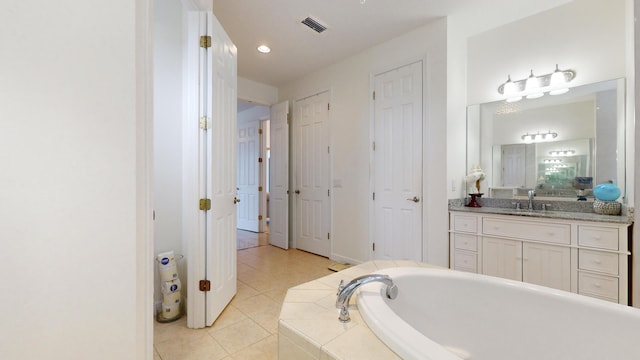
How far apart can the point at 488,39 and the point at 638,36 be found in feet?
8.20

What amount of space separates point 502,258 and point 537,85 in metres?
1.65

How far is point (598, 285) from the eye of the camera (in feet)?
6.00

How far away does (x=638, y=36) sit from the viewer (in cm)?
68

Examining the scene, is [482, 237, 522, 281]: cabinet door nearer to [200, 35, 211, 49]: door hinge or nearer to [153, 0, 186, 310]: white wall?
[153, 0, 186, 310]: white wall

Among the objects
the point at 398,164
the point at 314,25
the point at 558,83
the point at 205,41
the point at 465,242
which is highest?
the point at 314,25

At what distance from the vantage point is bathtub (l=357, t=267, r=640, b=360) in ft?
3.27

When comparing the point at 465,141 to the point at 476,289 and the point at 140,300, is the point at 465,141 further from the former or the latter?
the point at 140,300

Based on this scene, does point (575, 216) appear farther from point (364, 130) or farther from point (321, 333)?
point (321, 333)

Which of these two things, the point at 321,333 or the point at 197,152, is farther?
the point at 197,152

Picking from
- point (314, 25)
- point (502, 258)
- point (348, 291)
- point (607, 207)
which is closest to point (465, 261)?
point (502, 258)

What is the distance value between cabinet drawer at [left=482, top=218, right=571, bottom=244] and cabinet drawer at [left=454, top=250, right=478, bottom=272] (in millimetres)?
259

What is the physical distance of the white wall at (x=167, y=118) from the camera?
2.10 metres

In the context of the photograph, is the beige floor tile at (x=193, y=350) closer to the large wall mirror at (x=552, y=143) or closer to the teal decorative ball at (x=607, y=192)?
the large wall mirror at (x=552, y=143)

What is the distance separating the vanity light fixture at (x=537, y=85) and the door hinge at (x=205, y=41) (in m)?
2.77
